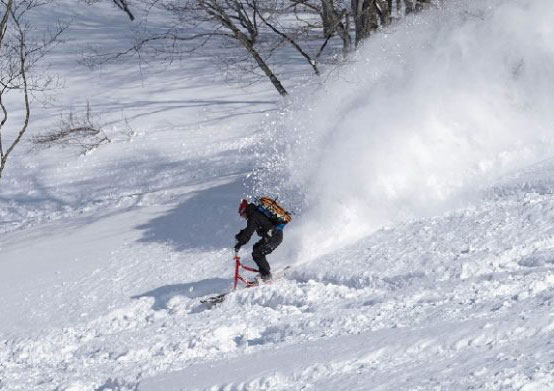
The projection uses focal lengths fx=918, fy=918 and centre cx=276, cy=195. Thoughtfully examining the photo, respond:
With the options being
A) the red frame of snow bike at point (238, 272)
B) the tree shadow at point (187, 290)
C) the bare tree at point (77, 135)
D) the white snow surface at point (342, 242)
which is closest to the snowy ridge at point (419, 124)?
the white snow surface at point (342, 242)

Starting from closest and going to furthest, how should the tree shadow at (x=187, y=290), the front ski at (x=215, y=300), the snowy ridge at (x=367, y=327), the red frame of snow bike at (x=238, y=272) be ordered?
the snowy ridge at (x=367, y=327), the front ski at (x=215, y=300), the red frame of snow bike at (x=238, y=272), the tree shadow at (x=187, y=290)

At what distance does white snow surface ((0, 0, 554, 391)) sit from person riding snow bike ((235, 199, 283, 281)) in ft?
1.04

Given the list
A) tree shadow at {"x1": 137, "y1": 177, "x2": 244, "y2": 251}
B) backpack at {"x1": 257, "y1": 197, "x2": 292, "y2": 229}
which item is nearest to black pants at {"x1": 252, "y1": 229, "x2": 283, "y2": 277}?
backpack at {"x1": 257, "y1": 197, "x2": 292, "y2": 229}

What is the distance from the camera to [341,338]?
852cm

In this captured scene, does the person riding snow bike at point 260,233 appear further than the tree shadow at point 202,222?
No

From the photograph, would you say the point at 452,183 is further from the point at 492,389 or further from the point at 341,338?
the point at 492,389

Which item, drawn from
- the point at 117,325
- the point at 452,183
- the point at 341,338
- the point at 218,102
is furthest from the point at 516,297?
the point at 218,102

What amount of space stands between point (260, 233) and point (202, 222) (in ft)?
10.3

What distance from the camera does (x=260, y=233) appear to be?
35.8 ft

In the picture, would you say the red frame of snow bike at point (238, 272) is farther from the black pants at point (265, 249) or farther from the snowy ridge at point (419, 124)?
the snowy ridge at point (419, 124)

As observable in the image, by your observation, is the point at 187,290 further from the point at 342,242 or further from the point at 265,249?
the point at 342,242

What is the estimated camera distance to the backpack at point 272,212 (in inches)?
424

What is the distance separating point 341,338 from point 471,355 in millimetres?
1691

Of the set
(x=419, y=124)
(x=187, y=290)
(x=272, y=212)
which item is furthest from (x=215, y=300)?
(x=419, y=124)
